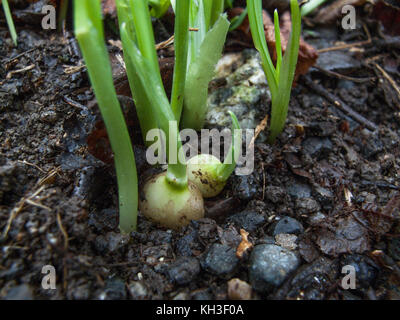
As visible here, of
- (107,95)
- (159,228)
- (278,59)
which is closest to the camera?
(107,95)

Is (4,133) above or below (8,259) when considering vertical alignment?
above

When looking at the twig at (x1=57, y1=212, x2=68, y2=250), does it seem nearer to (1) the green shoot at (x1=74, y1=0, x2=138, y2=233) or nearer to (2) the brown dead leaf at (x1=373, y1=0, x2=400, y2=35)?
(1) the green shoot at (x1=74, y1=0, x2=138, y2=233)

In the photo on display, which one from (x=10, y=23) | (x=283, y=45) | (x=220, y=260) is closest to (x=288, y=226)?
(x=220, y=260)

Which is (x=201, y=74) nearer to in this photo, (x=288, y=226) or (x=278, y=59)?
(x=278, y=59)

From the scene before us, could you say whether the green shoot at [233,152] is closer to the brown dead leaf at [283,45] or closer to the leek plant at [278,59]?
the leek plant at [278,59]

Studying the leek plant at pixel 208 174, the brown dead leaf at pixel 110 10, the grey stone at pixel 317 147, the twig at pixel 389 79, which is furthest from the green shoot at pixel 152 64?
the twig at pixel 389 79
